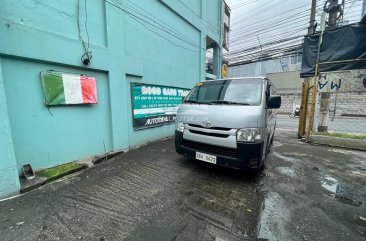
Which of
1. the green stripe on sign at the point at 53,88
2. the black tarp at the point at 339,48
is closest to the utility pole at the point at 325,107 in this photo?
the black tarp at the point at 339,48

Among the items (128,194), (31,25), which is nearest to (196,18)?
(31,25)

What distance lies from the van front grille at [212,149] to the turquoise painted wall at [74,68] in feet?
7.61

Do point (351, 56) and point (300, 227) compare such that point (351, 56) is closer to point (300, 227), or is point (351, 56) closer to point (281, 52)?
point (300, 227)

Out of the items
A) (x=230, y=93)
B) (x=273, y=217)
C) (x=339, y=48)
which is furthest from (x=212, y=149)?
(x=339, y=48)

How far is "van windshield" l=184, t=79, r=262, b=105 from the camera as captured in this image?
10.8 ft

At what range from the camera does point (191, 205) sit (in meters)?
2.56

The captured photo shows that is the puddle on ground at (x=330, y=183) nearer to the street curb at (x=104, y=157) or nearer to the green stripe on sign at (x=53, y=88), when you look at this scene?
the street curb at (x=104, y=157)

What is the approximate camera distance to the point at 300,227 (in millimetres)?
2115

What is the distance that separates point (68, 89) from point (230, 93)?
133 inches

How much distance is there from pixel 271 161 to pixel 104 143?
4.34 metres

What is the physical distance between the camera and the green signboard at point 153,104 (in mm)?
5305

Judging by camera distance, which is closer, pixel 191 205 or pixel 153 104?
pixel 191 205

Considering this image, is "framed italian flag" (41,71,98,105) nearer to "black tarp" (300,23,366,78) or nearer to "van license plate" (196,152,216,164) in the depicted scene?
"van license plate" (196,152,216,164)

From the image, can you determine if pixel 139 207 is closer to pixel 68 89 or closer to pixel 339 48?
pixel 68 89
